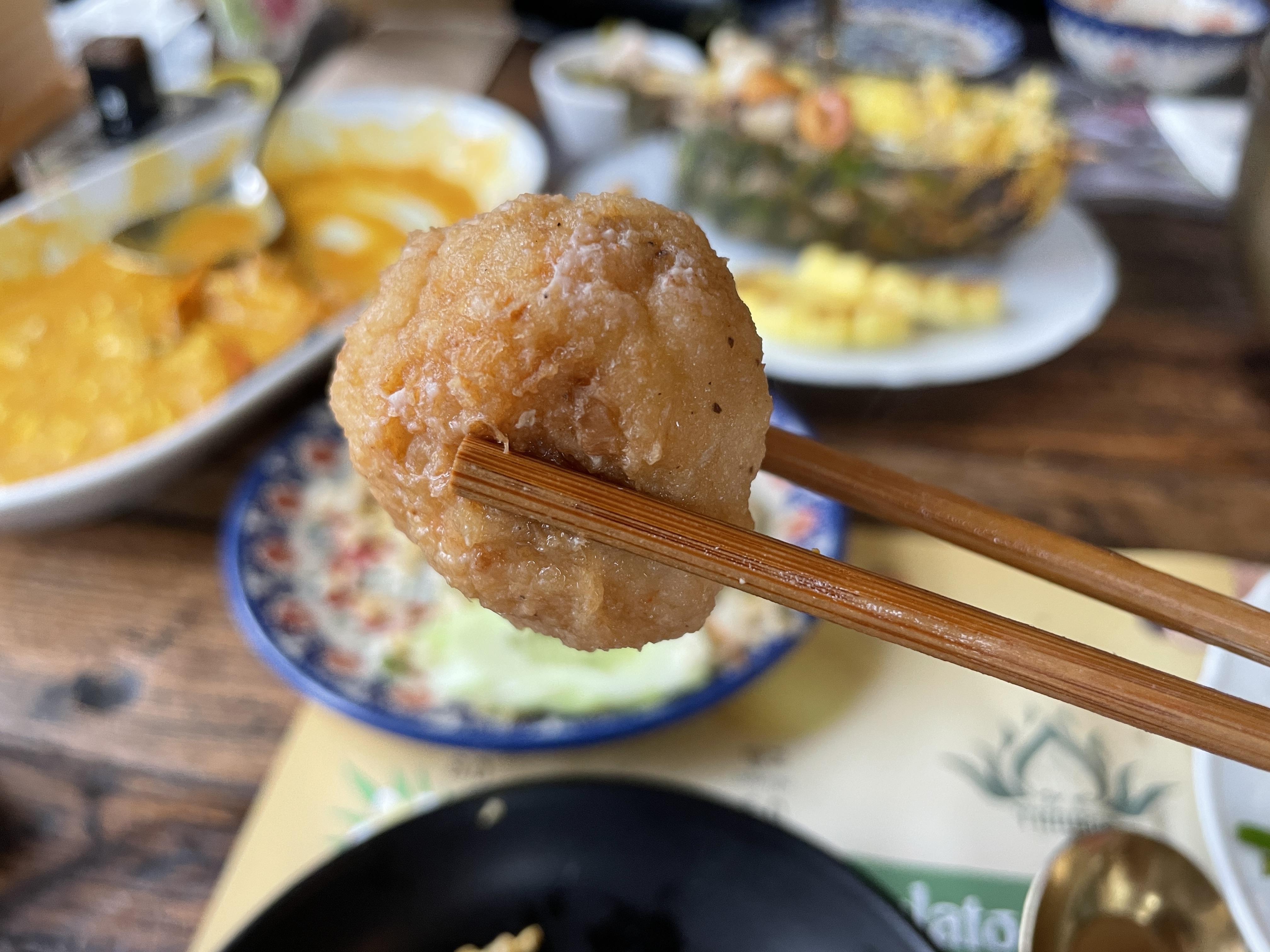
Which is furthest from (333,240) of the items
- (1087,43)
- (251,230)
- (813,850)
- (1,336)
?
(1087,43)

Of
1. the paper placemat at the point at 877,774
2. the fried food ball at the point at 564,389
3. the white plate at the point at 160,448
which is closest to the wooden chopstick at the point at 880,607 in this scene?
the fried food ball at the point at 564,389

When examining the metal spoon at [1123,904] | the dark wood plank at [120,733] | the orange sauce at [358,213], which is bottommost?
the metal spoon at [1123,904]

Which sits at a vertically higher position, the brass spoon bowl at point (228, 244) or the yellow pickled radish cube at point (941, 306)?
the brass spoon bowl at point (228, 244)

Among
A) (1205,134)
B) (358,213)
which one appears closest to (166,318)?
(358,213)

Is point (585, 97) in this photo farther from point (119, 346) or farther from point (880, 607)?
point (880, 607)

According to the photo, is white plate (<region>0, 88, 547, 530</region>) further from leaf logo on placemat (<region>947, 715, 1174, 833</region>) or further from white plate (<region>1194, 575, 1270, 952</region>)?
white plate (<region>1194, 575, 1270, 952</region>)

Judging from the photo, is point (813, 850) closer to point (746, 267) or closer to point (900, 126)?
point (746, 267)

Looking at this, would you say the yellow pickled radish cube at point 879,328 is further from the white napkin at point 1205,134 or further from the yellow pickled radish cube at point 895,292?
the white napkin at point 1205,134
